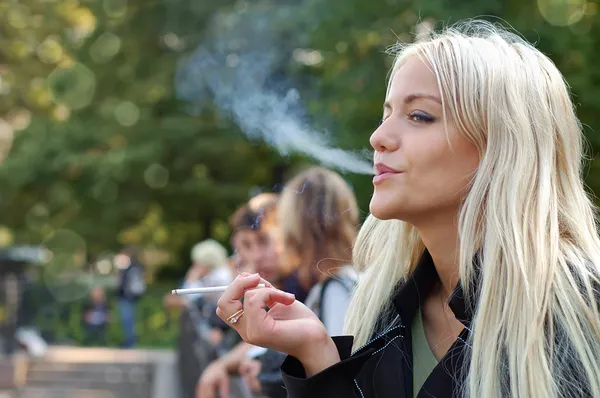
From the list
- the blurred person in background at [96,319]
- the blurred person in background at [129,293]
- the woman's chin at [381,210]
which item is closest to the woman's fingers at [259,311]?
the woman's chin at [381,210]

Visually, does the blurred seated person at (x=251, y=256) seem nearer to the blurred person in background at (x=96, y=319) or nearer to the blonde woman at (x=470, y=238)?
the blonde woman at (x=470, y=238)

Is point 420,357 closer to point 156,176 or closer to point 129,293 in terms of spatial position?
point 129,293

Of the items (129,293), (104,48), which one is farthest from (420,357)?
(104,48)

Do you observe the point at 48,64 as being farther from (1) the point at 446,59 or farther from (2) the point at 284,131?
(1) the point at 446,59

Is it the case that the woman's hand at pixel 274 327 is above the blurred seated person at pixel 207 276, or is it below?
below

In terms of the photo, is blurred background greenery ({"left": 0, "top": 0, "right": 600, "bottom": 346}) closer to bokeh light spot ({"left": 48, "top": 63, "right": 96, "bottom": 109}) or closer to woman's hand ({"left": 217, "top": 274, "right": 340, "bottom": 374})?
bokeh light spot ({"left": 48, "top": 63, "right": 96, "bottom": 109})

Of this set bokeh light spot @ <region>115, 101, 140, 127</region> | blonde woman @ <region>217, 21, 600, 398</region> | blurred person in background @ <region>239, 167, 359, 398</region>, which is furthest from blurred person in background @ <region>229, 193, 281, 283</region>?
bokeh light spot @ <region>115, 101, 140, 127</region>

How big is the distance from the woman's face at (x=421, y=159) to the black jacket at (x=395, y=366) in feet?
0.65

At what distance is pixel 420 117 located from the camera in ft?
6.81

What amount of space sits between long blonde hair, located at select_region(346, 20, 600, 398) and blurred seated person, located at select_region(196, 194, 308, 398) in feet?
8.67

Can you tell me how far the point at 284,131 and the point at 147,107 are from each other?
2142cm

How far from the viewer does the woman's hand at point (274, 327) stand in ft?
6.60

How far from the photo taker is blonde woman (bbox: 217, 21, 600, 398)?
6.11 ft

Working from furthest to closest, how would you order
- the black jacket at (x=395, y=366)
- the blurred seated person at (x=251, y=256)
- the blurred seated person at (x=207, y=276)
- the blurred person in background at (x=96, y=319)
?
1. the blurred person in background at (x=96, y=319)
2. the blurred seated person at (x=207, y=276)
3. the blurred seated person at (x=251, y=256)
4. the black jacket at (x=395, y=366)
